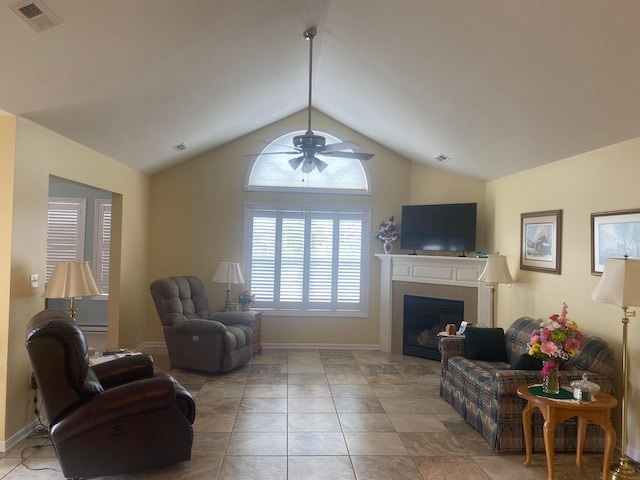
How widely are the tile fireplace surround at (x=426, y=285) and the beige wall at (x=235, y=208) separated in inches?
8.4

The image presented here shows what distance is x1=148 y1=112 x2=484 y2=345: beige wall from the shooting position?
6703 millimetres

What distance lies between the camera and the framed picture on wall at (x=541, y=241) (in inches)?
173

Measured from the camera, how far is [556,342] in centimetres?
318

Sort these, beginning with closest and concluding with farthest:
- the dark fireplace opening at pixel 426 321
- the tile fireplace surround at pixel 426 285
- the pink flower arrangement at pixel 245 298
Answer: the tile fireplace surround at pixel 426 285 → the dark fireplace opening at pixel 426 321 → the pink flower arrangement at pixel 245 298

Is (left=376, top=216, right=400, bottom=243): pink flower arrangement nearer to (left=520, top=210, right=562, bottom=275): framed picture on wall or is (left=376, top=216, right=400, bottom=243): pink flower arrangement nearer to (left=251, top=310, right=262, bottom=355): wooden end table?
(left=520, top=210, right=562, bottom=275): framed picture on wall

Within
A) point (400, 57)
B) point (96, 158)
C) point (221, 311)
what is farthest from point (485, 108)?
point (221, 311)

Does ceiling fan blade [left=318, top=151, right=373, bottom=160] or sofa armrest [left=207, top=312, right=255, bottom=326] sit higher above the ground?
ceiling fan blade [left=318, top=151, right=373, bottom=160]

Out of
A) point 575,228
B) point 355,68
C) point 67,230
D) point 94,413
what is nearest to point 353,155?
point 355,68

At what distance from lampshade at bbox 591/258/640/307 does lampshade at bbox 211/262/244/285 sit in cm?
454

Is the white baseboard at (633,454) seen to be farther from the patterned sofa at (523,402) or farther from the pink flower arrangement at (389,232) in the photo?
the pink flower arrangement at (389,232)

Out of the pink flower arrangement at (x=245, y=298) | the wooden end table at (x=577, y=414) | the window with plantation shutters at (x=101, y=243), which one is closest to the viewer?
the wooden end table at (x=577, y=414)

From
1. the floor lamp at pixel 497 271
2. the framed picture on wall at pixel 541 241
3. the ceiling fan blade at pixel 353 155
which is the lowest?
the floor lamp at pixel 497 271

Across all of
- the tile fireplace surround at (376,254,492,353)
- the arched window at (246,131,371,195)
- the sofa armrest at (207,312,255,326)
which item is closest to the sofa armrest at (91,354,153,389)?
the sofa armrest at (207,312,255,326)

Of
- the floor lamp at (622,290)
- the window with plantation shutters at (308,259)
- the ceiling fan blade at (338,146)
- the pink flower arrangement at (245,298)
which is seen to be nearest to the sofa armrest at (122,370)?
the ceiling fan blade at (338,146)
